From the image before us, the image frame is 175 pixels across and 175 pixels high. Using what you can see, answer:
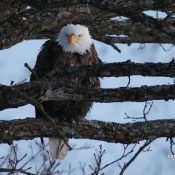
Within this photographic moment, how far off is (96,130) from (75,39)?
242 centimetres


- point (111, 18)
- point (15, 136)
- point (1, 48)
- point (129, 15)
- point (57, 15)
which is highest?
point (111, 18)

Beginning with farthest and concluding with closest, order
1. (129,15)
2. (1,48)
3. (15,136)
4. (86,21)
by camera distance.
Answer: (86,21) < (1,48) < (15,136) < (129,15)

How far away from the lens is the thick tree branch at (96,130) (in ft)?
9.78

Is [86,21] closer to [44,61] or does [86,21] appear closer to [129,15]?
[44,61]

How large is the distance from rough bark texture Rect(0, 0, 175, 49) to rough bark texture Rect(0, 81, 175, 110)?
0.28 metres

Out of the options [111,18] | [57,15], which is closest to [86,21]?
[111,18]

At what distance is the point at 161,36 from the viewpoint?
4.61 meters

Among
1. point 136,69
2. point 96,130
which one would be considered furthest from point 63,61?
point 136,69

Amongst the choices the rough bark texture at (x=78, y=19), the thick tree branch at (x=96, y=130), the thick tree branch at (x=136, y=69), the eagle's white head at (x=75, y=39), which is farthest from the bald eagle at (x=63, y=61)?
the thick tree branch at (x=136, y=69)

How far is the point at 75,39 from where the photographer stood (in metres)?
5.46

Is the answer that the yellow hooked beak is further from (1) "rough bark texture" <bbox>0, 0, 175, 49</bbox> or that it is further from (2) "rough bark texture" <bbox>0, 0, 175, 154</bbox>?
(2) "rough bark texture" <bbox>0, 0, 175, 154</bbox>

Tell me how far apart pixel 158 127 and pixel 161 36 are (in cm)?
169

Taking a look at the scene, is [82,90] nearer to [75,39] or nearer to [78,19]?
[78,19]

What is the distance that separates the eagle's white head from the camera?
513 cm
